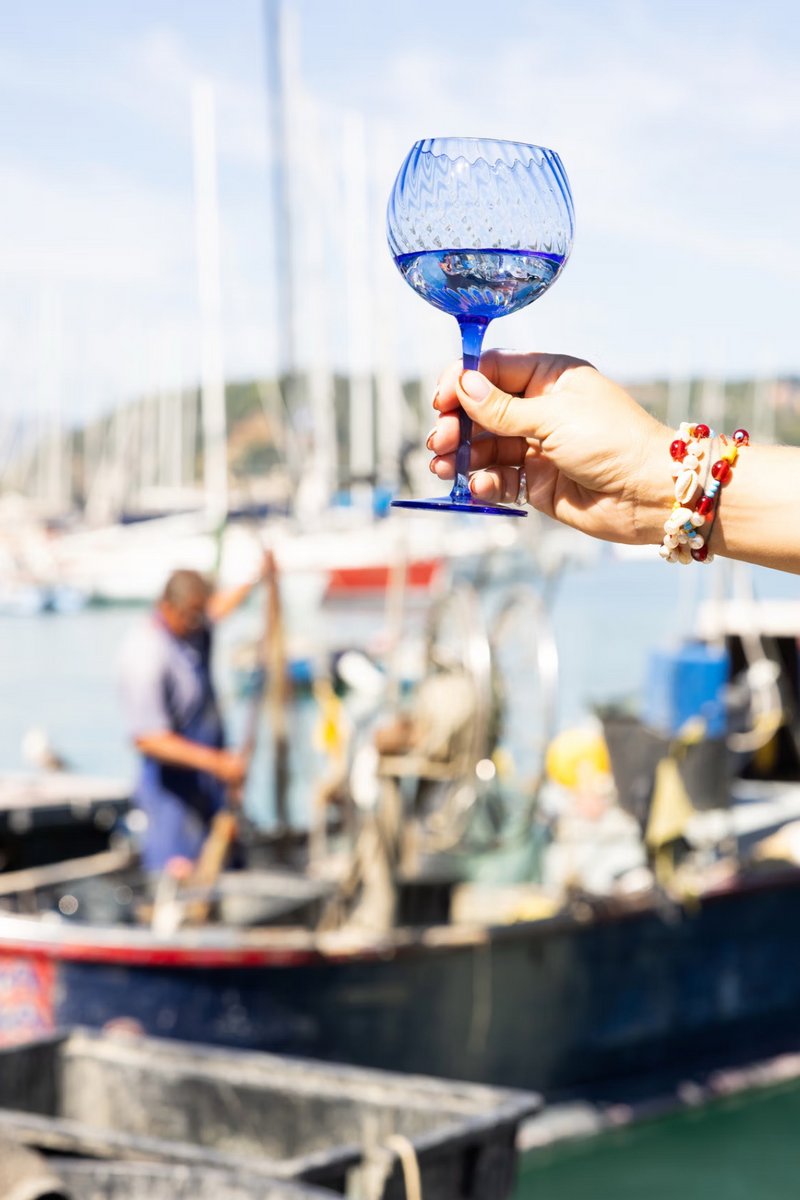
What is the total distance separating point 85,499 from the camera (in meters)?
62.8

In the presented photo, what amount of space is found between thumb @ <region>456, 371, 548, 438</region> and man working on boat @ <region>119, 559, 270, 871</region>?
175 inches

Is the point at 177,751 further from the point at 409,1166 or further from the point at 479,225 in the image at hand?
the point at 479,225

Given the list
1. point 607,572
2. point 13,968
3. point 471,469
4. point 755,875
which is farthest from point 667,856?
point 607,572

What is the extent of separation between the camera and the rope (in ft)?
11.5

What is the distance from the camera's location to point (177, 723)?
242 inches

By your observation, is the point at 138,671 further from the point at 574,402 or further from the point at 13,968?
the point at 574,402

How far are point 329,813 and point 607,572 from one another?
3500 inches

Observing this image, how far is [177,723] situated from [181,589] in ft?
1.78

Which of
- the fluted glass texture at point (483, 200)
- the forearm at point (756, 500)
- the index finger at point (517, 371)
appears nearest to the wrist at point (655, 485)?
the forearm at point (756, 500)

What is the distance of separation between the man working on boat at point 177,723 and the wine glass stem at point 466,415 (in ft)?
14.3

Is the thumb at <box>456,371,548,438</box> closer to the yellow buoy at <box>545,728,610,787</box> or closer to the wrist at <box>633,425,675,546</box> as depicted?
the wrist at <box>633,425,675,546</box>

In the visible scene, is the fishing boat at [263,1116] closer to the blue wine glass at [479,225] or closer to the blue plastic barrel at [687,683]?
the blue wine glass at [479,225]

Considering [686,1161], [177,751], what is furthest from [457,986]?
[686,1161]

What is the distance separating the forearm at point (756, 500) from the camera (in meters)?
1.54
